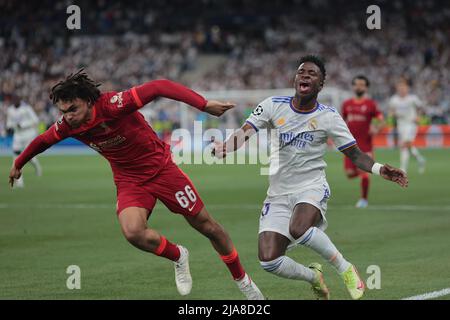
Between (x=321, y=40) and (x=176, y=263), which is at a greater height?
(x=321, y=40)

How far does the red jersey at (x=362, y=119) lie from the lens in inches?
717

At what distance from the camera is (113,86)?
166 feet

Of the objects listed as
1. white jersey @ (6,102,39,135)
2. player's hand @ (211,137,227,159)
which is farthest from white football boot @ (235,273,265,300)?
white jersey @ (6,102,39,135)

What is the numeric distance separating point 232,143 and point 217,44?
46547 mm

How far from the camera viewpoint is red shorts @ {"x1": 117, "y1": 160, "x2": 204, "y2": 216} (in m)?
8.78

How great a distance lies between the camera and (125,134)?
8.71m

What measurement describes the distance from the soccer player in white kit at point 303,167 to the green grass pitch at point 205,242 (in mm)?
563

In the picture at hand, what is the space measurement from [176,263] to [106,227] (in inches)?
243

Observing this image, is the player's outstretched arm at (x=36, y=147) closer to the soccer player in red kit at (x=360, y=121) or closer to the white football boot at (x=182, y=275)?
the white football boot at (x=182, y=275)

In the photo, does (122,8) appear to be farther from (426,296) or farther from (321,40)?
(426,296)

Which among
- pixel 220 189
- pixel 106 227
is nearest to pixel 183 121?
pixel 220 189

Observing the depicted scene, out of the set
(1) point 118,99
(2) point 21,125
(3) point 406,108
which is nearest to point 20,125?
(2) point 21,125

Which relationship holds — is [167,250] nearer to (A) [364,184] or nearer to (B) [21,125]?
(A) [364,184]

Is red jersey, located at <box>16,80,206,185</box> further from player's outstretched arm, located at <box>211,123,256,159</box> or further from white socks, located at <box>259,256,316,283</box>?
white socks, located at <box>259,256,316,283</box>
